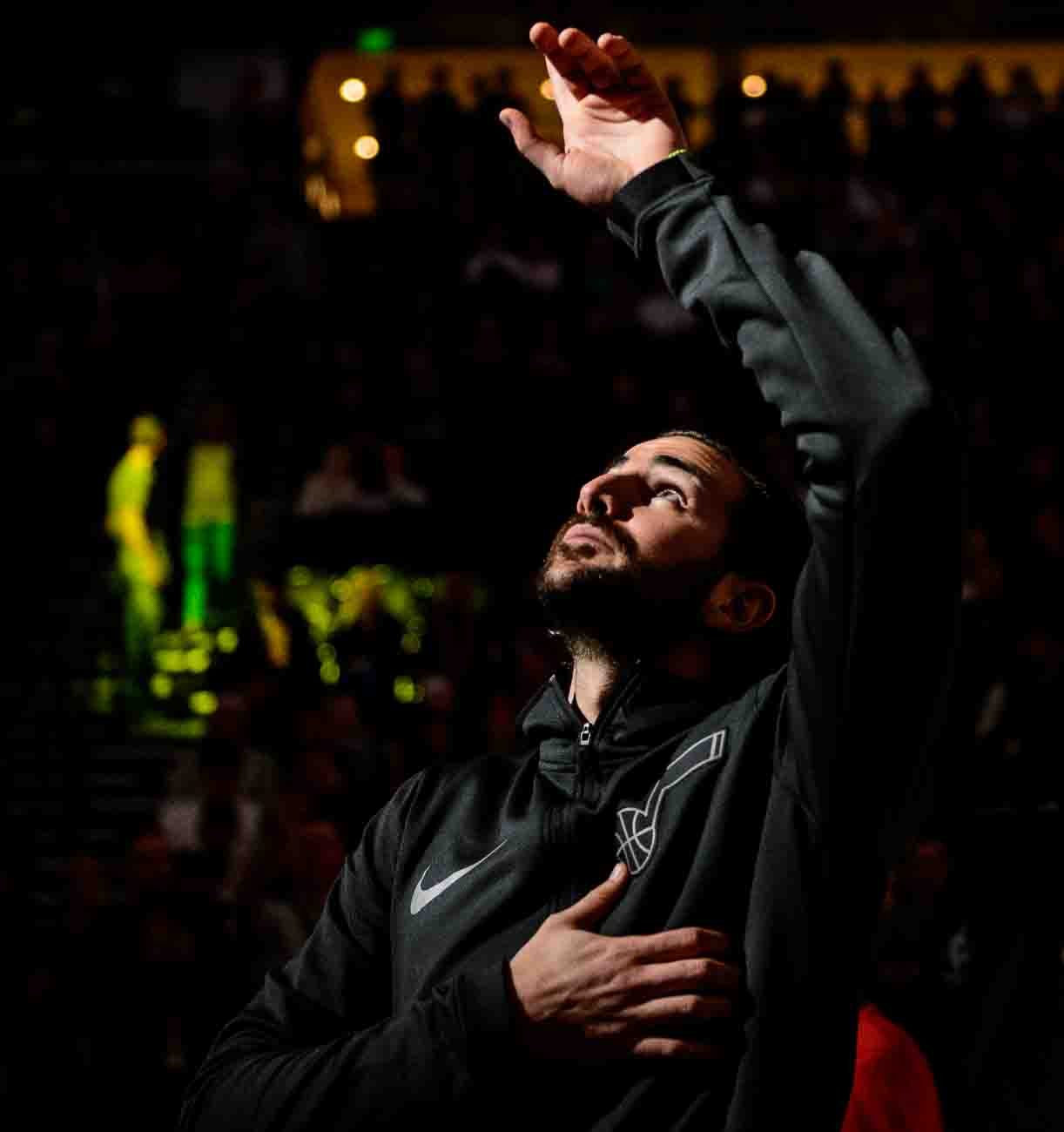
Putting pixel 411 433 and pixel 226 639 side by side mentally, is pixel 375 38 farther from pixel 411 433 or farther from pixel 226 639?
pixel 226 639

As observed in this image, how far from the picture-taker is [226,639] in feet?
33.9

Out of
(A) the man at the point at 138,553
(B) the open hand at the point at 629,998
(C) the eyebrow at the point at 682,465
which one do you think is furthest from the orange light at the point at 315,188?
(B) the open hand at the point at 629,998

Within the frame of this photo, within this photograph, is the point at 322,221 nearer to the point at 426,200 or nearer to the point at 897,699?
the point at 426,200

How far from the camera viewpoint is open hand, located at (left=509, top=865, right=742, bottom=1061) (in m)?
1.89

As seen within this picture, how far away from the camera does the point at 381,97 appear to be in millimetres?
13891

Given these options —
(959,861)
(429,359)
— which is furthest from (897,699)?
(429,359)

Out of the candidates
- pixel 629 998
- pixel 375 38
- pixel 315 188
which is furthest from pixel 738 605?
pixel 375 38

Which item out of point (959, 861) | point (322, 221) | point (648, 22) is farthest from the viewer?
point (648, 22)

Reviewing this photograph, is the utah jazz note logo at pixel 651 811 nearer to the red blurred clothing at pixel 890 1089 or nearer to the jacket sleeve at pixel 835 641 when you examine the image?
the jacket sleeve at pixel 835 641

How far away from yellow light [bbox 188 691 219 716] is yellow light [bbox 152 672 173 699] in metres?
0.16

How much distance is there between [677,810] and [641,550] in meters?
0.36

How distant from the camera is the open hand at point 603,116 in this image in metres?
2.14

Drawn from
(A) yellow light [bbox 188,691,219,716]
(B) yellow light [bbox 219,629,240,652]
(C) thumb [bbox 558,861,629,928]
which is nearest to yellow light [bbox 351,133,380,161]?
(B) yellow light [bbox 219,629,240,652]

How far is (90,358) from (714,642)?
10.7 m
